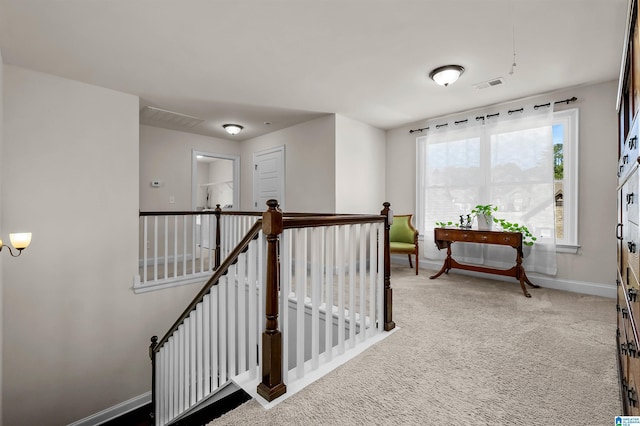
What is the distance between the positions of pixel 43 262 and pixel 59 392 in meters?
1.42

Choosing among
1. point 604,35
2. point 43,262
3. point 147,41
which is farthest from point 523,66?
point 43,262

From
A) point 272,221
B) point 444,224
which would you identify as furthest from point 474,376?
point 444,224

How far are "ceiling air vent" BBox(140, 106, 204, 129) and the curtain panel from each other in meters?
3.72

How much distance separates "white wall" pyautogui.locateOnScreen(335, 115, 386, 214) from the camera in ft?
14.5

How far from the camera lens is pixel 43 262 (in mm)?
3053

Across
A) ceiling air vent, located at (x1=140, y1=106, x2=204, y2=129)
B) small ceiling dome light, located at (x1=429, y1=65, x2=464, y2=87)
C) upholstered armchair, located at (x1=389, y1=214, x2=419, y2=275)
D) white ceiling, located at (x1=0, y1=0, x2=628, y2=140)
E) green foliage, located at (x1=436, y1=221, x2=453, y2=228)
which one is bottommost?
upholstered armchair, located at (x1=389, y1=214, x2=419, y2=275)

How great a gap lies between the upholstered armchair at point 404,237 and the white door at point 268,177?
2.02 meters

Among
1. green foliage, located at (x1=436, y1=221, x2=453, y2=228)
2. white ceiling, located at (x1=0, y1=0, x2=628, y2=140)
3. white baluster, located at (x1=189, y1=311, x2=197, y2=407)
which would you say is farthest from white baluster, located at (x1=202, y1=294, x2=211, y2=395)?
green foliage, located at (x1=436, y1=221, x2=453, y2=228)

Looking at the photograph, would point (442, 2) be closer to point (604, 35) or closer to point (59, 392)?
point (604, 35)

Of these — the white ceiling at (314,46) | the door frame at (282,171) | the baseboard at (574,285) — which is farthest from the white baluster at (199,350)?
the baseboard at (574,285)

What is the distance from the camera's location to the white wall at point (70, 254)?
2.93 meters

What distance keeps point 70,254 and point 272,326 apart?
2978 mm

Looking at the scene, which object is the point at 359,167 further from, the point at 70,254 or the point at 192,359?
the point at 70,254

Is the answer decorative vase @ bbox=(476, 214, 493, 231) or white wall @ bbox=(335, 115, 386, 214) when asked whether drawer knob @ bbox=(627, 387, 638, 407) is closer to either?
decorative vase @ bbox=(476, 214, 493, 231)
